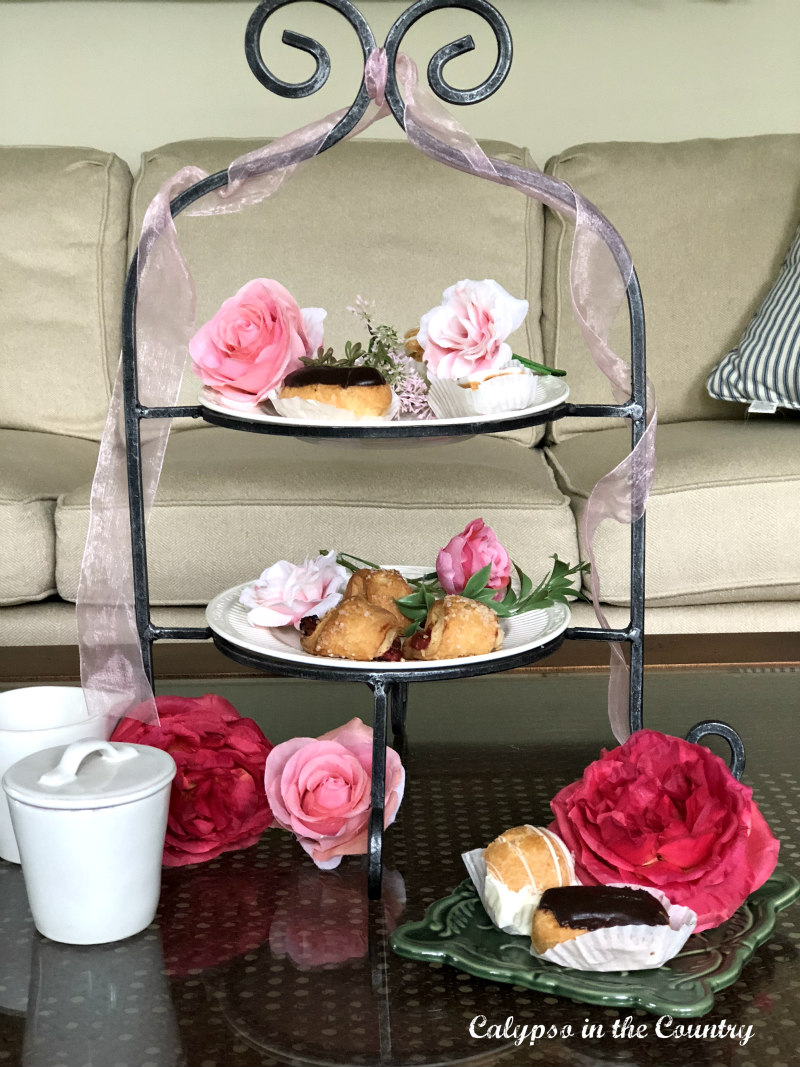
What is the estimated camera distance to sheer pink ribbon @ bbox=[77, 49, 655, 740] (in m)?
0.89

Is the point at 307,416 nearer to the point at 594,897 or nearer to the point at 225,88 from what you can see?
the point at 594,897

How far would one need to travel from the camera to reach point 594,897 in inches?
27.5

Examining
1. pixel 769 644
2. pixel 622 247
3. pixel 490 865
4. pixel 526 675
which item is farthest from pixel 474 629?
pixel 769 644

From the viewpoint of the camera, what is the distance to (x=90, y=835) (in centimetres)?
72

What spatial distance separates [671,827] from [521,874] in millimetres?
104

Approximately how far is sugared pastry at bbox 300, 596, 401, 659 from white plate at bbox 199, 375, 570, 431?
5.2 inches

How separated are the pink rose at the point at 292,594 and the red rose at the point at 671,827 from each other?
0.78 ft

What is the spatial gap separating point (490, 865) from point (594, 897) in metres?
0.08

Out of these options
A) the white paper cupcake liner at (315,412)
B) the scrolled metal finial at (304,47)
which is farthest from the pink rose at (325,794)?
the scrolled metal finial at (304,47)

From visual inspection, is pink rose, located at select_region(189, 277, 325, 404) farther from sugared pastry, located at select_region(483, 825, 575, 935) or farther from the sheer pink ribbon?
sugared pastry, located at select_region(483, 825, 575, 935)

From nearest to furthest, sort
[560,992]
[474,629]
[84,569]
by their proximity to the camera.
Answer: [560,992] < [474,629] < [84,569]

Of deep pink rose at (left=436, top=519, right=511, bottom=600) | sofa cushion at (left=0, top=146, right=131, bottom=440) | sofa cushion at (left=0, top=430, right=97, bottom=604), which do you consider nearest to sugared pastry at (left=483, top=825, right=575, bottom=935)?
deep pink rose at (left=436, top=519, right=511, bottom=600)

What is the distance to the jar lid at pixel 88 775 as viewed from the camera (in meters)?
0.71

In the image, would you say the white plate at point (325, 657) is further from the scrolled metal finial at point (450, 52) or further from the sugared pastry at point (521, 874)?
the scrolled metal finial at point (450, 52)
